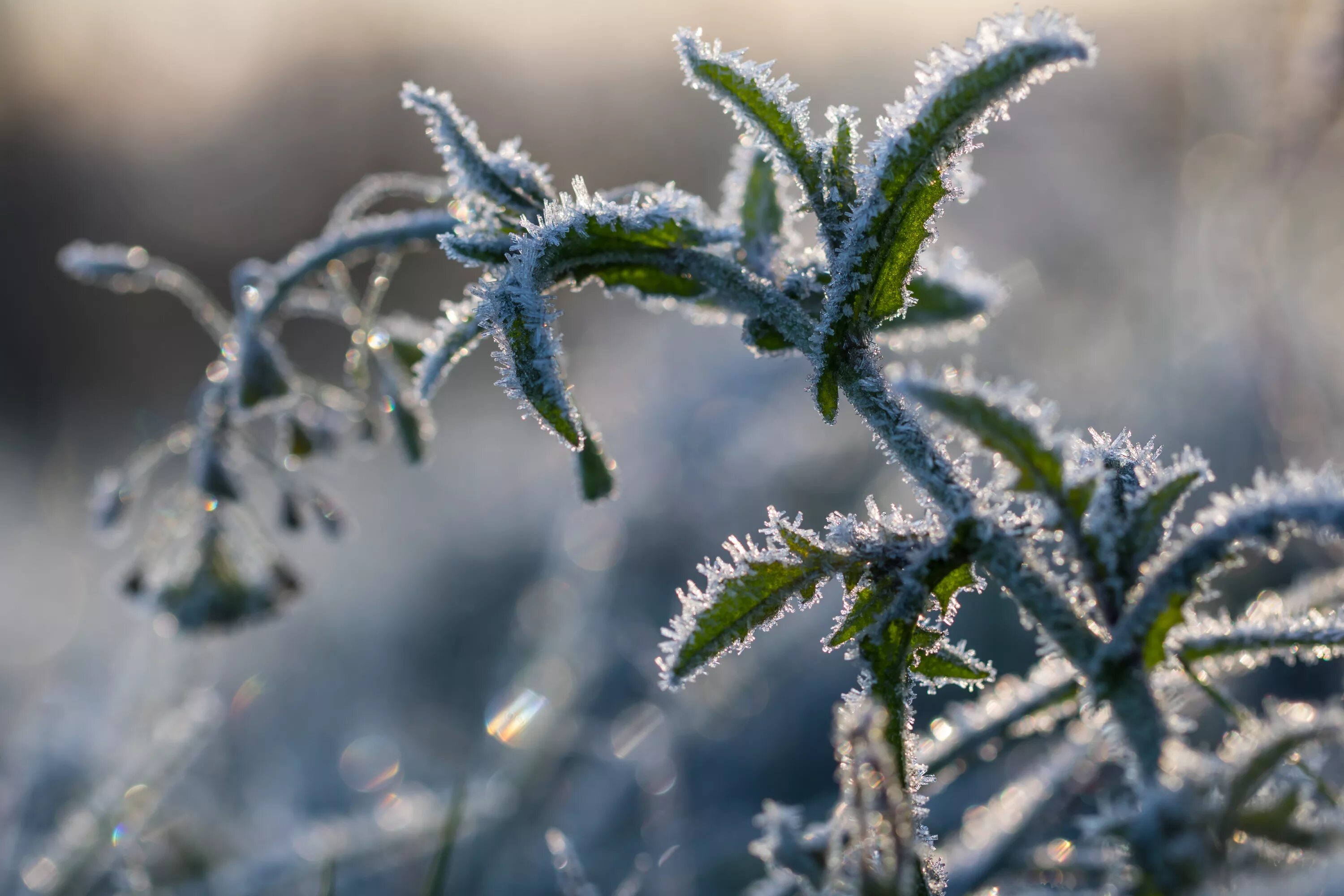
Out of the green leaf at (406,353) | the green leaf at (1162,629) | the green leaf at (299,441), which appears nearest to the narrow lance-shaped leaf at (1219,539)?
the green leaf at (1162,629)

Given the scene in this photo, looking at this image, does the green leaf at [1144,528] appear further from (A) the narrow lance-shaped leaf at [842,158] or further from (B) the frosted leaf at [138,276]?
(B) the frosted leaf at [138,276]

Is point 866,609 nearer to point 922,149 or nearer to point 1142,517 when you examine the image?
point 1142,517

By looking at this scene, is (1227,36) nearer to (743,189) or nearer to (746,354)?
(746,354)

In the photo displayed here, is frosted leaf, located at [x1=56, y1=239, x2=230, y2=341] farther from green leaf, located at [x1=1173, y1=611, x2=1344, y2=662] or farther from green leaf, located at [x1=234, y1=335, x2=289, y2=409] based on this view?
green leaf, located at [x1=1173, y1=611, x2=1344, y2=662]

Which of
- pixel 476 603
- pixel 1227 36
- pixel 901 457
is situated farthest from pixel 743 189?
pixel 476 603

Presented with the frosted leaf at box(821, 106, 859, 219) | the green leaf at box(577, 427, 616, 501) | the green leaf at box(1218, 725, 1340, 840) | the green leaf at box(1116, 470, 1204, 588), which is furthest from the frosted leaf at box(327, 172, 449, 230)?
the green leaf at box(1218, 725, 1340, 840)
